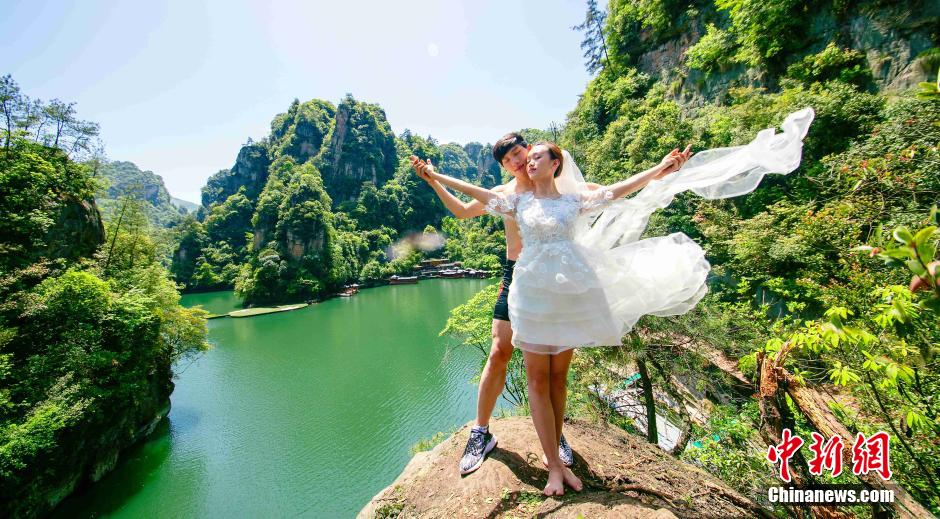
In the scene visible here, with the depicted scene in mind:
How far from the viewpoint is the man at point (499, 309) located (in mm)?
1927

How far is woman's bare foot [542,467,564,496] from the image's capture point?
1.79 metres

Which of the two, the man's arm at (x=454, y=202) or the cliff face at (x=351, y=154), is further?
the cliff face at (x=351, y=154)

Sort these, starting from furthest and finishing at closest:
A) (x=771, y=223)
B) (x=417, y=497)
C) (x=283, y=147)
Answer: (x=283, y=147), (x=771, y=223), (x=417, y=497)

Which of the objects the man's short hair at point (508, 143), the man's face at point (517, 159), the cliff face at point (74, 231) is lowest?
the man's face at point (517, 159)

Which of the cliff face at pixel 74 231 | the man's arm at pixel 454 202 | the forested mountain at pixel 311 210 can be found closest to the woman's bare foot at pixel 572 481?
the man's arm at pixel 454 202

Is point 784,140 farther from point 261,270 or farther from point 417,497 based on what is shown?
point 261,270

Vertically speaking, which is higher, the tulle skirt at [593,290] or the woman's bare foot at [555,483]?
the tulle skirt at [593,290]

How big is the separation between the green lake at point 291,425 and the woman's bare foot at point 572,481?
7586 millimetres

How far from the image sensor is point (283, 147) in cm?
5969

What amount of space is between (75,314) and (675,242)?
470 inches

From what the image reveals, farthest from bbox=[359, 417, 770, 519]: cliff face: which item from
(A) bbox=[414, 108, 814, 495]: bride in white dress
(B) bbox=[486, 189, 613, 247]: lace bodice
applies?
(B) bbox=[486, 189, 613, 247]: lace bodice

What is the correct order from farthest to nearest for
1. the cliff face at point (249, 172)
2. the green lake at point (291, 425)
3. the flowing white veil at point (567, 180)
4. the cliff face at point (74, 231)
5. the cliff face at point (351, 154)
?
the cliff face at point (249, 172) → the cliff face at point (351, 154) → the cliff face at point (74, 231) → the green lake at point (291, 425) → the flowing white veil at point (567, 180)

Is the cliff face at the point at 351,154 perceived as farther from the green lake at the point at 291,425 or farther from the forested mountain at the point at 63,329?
the forested mountain at the point at 63,329

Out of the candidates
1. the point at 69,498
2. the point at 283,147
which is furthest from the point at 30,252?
the point at 283,147
